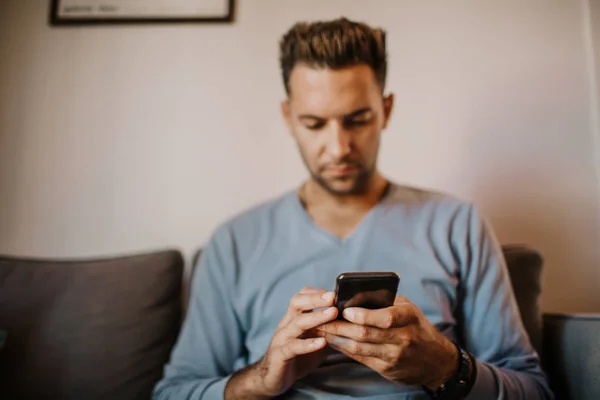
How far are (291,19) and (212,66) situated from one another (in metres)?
0.28

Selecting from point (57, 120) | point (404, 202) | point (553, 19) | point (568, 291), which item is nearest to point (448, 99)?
point (553, 19)

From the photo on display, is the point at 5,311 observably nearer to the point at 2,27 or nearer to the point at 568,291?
the point at 2,27

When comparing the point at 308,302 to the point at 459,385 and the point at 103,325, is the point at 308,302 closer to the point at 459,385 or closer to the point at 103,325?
the point at 459,385

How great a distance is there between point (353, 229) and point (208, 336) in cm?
36

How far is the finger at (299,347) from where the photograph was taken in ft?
1.81

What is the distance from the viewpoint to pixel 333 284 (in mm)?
791

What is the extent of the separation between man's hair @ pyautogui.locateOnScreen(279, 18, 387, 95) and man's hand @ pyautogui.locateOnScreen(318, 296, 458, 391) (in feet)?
1.57

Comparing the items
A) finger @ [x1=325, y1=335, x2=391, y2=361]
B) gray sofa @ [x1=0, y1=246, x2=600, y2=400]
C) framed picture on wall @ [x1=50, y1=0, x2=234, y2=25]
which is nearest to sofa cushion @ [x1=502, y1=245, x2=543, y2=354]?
gray sofa @ [x1=0, y1=246, x2=600, y2=400]

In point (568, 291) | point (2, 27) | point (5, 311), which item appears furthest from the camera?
point (2, 27)

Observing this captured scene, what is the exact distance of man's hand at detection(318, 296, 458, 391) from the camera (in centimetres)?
54

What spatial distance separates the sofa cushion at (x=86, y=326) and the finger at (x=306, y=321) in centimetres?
51

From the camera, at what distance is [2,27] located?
4.18ft

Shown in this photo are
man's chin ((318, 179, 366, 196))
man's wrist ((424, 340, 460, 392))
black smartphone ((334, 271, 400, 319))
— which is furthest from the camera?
man's chin ((318, 179, 366, 196))

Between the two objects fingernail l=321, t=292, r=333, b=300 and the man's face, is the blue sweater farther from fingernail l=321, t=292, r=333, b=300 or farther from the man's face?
fingernail l=321, t=292, r=333, b=300
